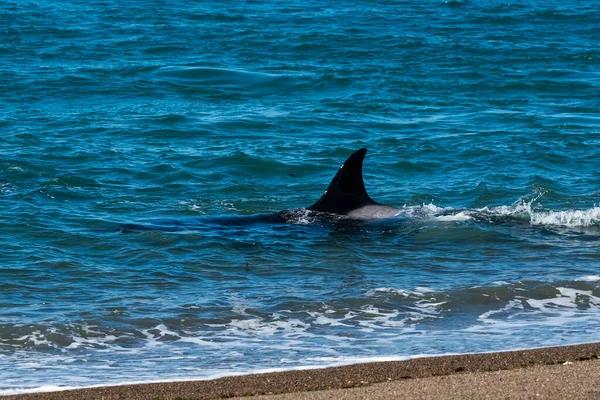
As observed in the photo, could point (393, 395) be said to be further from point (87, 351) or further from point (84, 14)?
point (84, 14)

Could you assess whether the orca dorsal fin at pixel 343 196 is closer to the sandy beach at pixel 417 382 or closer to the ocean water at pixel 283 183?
the ocean water at pixel 283 183

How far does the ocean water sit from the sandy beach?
431 mm

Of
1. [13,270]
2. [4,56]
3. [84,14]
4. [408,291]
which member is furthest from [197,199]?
[84,14]

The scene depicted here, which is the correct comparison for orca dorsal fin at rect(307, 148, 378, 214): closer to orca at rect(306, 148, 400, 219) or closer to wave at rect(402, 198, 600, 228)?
orca at rect(306, 148, 400, 219)

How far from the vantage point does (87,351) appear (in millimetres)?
9102

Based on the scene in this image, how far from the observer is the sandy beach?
7.38 meters

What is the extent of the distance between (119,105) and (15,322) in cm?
1210

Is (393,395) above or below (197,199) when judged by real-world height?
above

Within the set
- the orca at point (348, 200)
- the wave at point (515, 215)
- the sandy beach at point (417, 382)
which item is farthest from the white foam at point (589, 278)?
the orca at point (348, 200)

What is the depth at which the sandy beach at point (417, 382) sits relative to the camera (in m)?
7.38

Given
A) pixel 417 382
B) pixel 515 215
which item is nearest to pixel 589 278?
pixel 515 215

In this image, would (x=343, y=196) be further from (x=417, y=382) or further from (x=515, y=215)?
(x=417, y=382)

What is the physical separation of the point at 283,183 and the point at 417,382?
9330 millimetres

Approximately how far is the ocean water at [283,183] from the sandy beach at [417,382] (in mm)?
431
